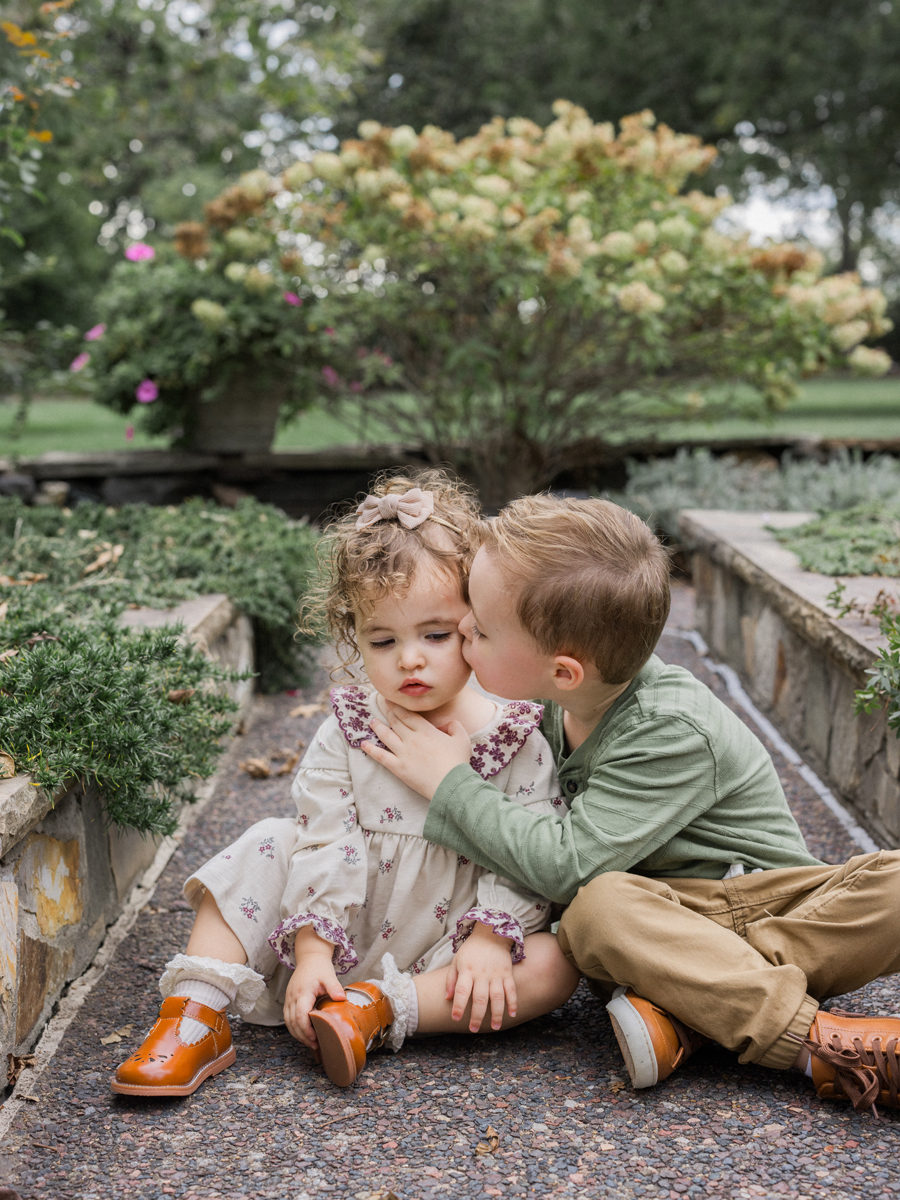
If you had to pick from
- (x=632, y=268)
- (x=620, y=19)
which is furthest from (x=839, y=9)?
(x=632, y=268)

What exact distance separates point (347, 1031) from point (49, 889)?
661 mm

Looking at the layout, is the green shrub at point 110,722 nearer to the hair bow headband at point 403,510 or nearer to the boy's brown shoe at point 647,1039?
the hair bow headband at point 403,510

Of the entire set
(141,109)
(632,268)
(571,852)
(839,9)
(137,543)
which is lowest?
(571,852)

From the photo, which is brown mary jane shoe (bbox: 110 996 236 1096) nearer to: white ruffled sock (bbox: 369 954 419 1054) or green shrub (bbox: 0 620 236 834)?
white ruffled sock (bbox: 369 954 419 1054)

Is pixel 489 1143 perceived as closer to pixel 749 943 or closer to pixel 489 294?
pixel 749 943

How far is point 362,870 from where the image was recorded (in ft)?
5.89

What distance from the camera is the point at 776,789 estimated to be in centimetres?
184

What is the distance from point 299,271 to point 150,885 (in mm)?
4424

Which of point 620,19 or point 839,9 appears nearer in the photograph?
point 839,9

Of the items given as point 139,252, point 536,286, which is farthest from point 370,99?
point 536,286

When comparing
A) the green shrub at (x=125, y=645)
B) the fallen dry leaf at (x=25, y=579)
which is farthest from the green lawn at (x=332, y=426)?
the fallen dry leaf at (x=25, y=579)

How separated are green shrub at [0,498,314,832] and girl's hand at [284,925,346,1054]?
18.0 inches

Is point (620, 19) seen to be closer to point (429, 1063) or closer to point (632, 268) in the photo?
point (632, 268)

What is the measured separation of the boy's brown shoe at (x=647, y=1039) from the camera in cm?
157
